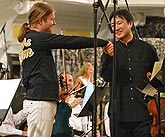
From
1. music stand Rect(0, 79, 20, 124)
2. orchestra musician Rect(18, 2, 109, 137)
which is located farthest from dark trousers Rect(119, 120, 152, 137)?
music stand Rect(0, 79, 20, 124)

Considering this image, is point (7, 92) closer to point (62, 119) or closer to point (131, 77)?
point (62, 119)

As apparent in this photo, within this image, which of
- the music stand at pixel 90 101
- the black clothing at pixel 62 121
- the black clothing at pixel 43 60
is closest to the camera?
the black clothing at pixel 43 60

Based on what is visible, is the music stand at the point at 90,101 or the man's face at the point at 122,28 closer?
the man's face at the point at 122,28

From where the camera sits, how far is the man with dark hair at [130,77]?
2268mm

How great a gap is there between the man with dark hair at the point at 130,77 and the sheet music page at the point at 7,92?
27.9 inches

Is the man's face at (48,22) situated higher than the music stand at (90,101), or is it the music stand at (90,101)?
the man's face at (48,22)

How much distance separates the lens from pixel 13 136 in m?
2.99

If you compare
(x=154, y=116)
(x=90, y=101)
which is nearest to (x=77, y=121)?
(x=90, y=101)

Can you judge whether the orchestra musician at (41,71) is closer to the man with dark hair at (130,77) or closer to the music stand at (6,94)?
the man with dark hair at (130,77)

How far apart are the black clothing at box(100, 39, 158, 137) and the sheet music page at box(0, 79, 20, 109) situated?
71 cm

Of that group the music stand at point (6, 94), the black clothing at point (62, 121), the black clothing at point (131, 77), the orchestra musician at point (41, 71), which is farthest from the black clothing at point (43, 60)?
the black clothing at point (62, 121)

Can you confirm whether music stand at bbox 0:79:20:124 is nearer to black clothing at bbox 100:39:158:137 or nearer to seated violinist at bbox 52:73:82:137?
seated violinist at bbox 52:73:82:137

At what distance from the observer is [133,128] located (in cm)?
228

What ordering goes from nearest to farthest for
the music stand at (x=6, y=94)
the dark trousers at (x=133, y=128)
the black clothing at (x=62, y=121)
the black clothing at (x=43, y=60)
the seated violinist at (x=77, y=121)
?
the black clothing at (x=43, y=60) → the dark trousers at (x=133, y=128) → the music stand at (x=6, y=94) → the black clothing at (x=62, y=121) → the seated violinist at (x=77, y=121)
